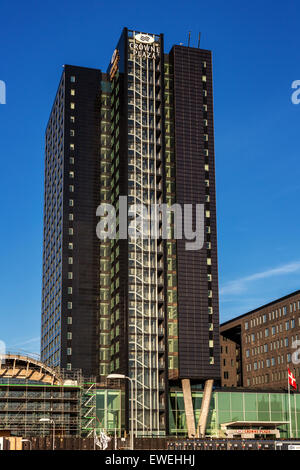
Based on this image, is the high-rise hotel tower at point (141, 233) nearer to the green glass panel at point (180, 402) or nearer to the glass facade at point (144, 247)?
the glass facade at point (144, 247)

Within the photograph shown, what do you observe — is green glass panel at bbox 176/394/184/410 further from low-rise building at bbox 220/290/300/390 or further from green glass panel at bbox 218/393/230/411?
low-rise building at bbox 220/290/300/390

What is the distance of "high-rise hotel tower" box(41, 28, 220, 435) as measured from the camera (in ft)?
436

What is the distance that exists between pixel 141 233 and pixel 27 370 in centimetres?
3646

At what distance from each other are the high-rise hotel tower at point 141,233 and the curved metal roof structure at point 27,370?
14624mm

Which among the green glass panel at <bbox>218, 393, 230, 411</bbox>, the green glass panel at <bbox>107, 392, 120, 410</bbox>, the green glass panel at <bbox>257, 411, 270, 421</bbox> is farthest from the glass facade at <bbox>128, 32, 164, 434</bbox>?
the green glass panel at <bbox>257, 411, 270, 421</bbox>

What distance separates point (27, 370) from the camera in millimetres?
123000

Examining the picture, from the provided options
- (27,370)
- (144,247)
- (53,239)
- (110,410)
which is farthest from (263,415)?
(53,239)

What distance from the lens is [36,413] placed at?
4764 inches

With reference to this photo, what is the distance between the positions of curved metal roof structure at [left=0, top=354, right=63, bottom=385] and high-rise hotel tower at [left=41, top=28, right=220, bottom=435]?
14624 millimetres

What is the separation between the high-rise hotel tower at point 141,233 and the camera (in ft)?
436

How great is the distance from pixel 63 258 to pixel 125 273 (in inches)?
984

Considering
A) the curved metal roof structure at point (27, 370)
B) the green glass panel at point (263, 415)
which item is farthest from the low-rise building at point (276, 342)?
the curved metal roof structure at point (27, 370)
